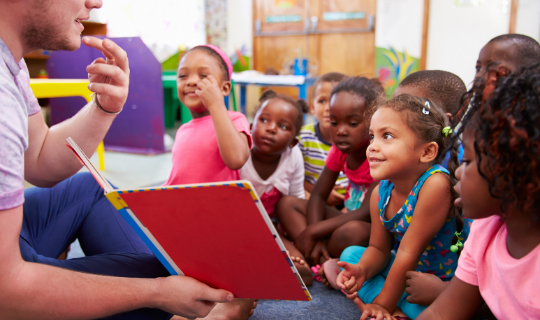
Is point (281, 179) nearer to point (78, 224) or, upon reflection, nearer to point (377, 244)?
point (377, 244)

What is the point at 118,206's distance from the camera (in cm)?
63

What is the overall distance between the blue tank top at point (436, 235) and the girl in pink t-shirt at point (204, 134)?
0.41m

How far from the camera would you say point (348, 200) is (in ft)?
4.83

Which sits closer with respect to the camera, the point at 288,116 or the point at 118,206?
the point at 118,206

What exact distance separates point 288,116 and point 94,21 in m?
2.85

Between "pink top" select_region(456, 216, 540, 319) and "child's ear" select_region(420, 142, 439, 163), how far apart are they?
0.91ft

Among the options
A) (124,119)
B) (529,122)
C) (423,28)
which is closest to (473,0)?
(423,28)

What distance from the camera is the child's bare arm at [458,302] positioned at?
0.67 meters

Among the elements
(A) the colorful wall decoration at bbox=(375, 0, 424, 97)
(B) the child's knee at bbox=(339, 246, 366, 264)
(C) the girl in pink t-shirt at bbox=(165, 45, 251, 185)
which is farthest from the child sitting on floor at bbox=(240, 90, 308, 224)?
(A) the colorful wall decoration at bbox=(375, 0, 424, 97)

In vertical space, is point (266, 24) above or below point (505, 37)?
above

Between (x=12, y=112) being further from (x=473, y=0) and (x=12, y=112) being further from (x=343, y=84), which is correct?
(x=473, y=0)

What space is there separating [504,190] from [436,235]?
0.48 m

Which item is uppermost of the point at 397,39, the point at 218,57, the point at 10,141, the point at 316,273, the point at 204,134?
the point at 397,39

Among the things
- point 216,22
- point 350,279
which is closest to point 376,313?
point 350,279
